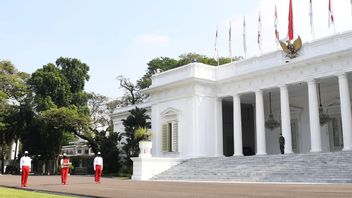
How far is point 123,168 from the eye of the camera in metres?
32.4

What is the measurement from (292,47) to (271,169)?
7353 millimetres

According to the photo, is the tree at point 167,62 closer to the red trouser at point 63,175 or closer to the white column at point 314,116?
the white column at point 314,116

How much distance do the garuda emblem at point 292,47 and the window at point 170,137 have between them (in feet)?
29.2

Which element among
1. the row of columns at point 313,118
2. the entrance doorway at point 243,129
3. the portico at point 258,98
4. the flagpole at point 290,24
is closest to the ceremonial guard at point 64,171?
the portico at point 258,98

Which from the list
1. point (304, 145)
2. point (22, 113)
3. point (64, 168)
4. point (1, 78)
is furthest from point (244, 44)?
point (1, 78)

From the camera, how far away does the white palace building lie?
22.3 meters

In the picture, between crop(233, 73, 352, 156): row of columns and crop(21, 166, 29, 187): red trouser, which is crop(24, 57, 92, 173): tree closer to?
crop(233, 73, 352, 156): row of columns

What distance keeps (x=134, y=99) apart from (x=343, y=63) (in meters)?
35.0

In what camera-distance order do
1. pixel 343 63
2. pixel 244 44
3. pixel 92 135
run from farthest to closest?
pixel 92 135 < pixel 244 44 < pixel 343 63

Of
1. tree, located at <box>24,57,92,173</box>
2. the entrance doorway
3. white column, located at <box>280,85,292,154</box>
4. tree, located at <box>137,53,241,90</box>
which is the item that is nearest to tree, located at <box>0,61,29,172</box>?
tree, located at <box>24,57,92,173</box>

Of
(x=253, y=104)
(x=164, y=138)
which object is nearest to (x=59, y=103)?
(x=164, y=138)

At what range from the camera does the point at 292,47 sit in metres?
23.5

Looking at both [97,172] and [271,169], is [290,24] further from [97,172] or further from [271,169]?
[97,172]

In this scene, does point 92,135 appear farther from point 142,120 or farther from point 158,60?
point 158,60
